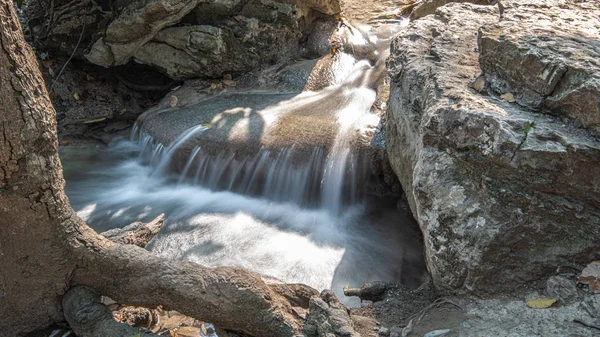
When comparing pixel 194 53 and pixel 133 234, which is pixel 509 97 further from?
pixel 194 53

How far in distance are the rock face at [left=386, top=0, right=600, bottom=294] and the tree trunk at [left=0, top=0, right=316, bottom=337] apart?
4.17 feet

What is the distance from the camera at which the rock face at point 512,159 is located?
120 inches

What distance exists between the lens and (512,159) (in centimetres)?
309

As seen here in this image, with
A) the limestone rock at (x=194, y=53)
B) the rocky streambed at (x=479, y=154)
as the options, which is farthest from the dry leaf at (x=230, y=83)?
the rocky streambed at (x=479, y=154)

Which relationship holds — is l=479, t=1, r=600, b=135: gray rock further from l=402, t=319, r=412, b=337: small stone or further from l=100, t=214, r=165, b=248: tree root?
l=100, t=214, r=165, b=248: tree root

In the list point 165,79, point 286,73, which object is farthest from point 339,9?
point 165,79

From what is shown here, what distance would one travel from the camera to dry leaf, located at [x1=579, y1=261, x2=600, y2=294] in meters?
2.93

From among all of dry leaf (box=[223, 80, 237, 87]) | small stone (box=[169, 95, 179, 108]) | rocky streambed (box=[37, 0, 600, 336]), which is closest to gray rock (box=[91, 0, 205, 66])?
small stone (box=[169, 95, 179, 108])

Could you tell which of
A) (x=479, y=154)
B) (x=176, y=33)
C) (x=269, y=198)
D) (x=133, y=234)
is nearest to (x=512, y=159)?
(x=479, y=154)

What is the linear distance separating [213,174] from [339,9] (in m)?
4.32

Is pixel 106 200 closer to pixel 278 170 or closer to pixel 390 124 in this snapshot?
pixel 278 170

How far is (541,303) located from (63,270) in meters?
2.98

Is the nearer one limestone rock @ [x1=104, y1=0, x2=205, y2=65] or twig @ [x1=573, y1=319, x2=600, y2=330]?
twig @ [x1=573, y1=319, x2=600, y2=330]

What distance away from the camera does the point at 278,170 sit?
20.1 feet
